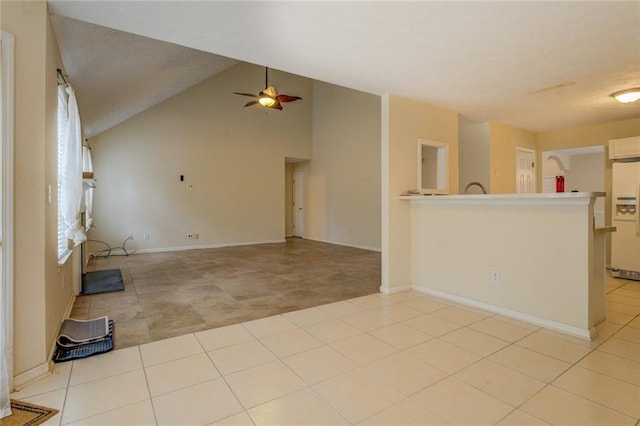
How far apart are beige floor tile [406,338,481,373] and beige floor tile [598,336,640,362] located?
3.52 feet

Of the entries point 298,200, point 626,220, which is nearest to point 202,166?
point 298,200

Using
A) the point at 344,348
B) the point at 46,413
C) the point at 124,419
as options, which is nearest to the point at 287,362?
the point at 344,348

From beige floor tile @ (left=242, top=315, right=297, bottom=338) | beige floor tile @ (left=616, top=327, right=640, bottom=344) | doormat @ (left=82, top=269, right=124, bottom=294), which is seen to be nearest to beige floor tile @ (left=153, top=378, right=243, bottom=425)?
beige floor tile @ (left=242, top=315, right=297, bottom=338)

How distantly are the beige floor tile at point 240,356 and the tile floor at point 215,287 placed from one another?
57cm

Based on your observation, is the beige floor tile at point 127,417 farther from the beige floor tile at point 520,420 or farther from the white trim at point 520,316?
the white trim at point 520,316

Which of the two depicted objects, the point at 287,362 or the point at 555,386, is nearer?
the point at 555,386

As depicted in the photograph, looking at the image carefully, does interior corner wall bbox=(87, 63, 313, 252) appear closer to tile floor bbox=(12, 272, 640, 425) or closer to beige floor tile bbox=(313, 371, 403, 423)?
tile floor bbox=(12, 272, 640, 425)

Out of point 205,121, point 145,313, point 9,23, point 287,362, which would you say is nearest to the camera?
point 9,23

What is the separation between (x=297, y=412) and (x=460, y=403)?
91 cm

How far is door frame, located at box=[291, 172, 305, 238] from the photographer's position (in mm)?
9812

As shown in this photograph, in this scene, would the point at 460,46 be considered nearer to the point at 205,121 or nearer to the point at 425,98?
the point at 425,98

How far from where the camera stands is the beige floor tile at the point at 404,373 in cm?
193

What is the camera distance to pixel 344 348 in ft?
8.00

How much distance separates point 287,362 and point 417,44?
2.69 metres
